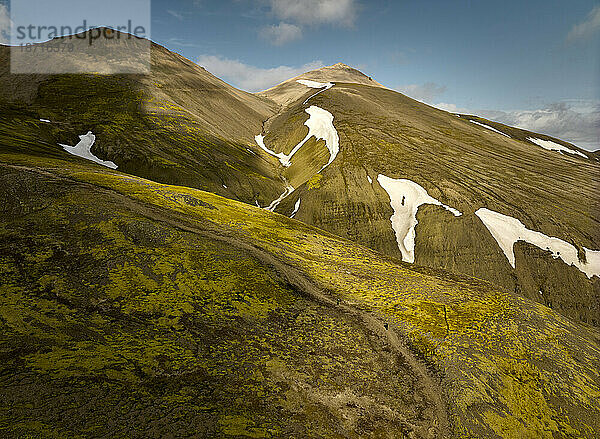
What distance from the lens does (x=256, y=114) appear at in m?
148

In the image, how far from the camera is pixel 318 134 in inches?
4316

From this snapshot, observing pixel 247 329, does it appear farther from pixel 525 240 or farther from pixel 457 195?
pixel 457 195

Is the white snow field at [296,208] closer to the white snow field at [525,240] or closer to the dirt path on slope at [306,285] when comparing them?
the white snow field at [525,240]

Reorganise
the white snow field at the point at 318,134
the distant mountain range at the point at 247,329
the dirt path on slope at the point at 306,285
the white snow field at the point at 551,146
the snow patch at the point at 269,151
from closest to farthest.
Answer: the distant mountain range at the point at 247,329 < the dirt path on slope at the point at 306,285 < the white snow field at the point at 318,134 < the snow patch at the point at 269,151 < the white snow field at the point at 551,146

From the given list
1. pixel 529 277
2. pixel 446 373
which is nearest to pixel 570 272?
pixel 529 277

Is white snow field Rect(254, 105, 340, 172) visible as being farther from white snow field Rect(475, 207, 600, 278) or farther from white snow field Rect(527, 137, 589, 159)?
white snow field Rect(527, 137, 589, 159)

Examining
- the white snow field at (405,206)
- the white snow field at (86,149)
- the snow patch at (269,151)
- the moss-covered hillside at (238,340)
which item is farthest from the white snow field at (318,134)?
the moss-covered hillside at (238,340)

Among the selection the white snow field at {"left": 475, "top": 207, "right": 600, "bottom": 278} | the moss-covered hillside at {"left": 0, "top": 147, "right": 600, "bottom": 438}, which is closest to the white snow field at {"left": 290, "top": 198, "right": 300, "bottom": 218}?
the white snow field at {"left": 475, "top": 207, "right": 600, "bottom": 278}

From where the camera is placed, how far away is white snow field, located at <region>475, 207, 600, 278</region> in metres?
66.0

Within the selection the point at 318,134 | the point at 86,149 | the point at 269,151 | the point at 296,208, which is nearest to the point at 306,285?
the point at 296,208

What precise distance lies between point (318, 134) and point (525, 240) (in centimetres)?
6711

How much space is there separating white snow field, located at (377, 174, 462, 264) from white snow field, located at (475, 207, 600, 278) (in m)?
7.70

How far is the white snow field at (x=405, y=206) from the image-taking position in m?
71.1

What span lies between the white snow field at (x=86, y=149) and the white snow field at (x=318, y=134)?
53114 mm
